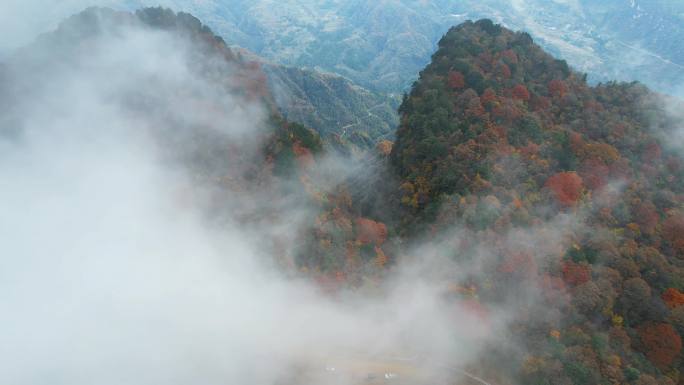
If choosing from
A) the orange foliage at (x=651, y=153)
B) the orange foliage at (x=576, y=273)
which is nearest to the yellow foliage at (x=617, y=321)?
the orange foliage at (x=576, y=273)

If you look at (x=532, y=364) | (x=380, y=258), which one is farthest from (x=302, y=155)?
(x=532, y=364)

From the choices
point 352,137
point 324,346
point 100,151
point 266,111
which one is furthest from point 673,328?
point 352,137

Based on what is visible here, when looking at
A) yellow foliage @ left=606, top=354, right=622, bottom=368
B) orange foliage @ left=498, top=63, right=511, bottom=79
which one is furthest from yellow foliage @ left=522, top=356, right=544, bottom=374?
orange foliage @ left=498, top=63, right=511, bottom=79

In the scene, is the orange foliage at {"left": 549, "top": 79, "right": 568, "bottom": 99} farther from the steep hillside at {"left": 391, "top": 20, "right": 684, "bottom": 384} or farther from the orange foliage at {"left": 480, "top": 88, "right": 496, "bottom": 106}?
the orange foliage at {"left": 480, "top": 88, "right": 496, "bottom": 106}

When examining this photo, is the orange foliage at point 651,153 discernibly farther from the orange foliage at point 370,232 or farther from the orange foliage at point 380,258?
the orange foliage at point 380,258

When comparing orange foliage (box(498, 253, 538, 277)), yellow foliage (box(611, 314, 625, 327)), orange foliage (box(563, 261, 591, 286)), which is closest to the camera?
yellow foliage (box(611, 314, 625, 327))

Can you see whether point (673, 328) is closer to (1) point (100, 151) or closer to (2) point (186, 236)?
(2) point (186, 236)
